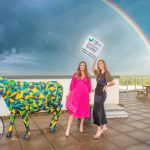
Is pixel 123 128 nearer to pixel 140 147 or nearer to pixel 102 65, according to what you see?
pixel 140 147

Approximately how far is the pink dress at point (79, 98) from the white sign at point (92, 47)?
0.84 metres

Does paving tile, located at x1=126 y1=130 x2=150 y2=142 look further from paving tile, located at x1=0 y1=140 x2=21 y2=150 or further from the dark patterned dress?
paving tile, located at x1=0 y1=140 x2=21 y2=150

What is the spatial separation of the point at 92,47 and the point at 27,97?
7.69ft

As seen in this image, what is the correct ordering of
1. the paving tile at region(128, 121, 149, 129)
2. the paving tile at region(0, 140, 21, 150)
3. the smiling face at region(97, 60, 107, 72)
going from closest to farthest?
the paving tile at region(0, 140, 21, 150) → the smiling face at region(97, 60, 107, 72) → the paving tile at region(128, 121, 149, 129)

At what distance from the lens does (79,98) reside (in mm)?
6207

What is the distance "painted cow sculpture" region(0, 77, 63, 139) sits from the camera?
5734 millimetres

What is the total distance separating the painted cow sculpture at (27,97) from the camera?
5.73 meters

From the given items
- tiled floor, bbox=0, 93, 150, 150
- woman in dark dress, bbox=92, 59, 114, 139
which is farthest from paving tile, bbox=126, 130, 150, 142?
woman in dark dress, bbox=92, 59, 114, 139

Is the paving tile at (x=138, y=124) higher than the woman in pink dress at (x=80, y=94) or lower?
lower

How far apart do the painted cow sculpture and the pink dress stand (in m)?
0.35

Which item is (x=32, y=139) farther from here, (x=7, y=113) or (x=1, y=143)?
(x=7, y=113)

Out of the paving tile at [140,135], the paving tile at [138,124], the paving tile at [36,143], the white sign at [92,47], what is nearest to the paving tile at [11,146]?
the paving tile at [36,143]

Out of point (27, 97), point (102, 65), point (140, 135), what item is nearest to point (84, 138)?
point (140, 135)

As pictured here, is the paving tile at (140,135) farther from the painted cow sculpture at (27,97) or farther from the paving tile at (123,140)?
the painted cow sculpture at (27,97)
